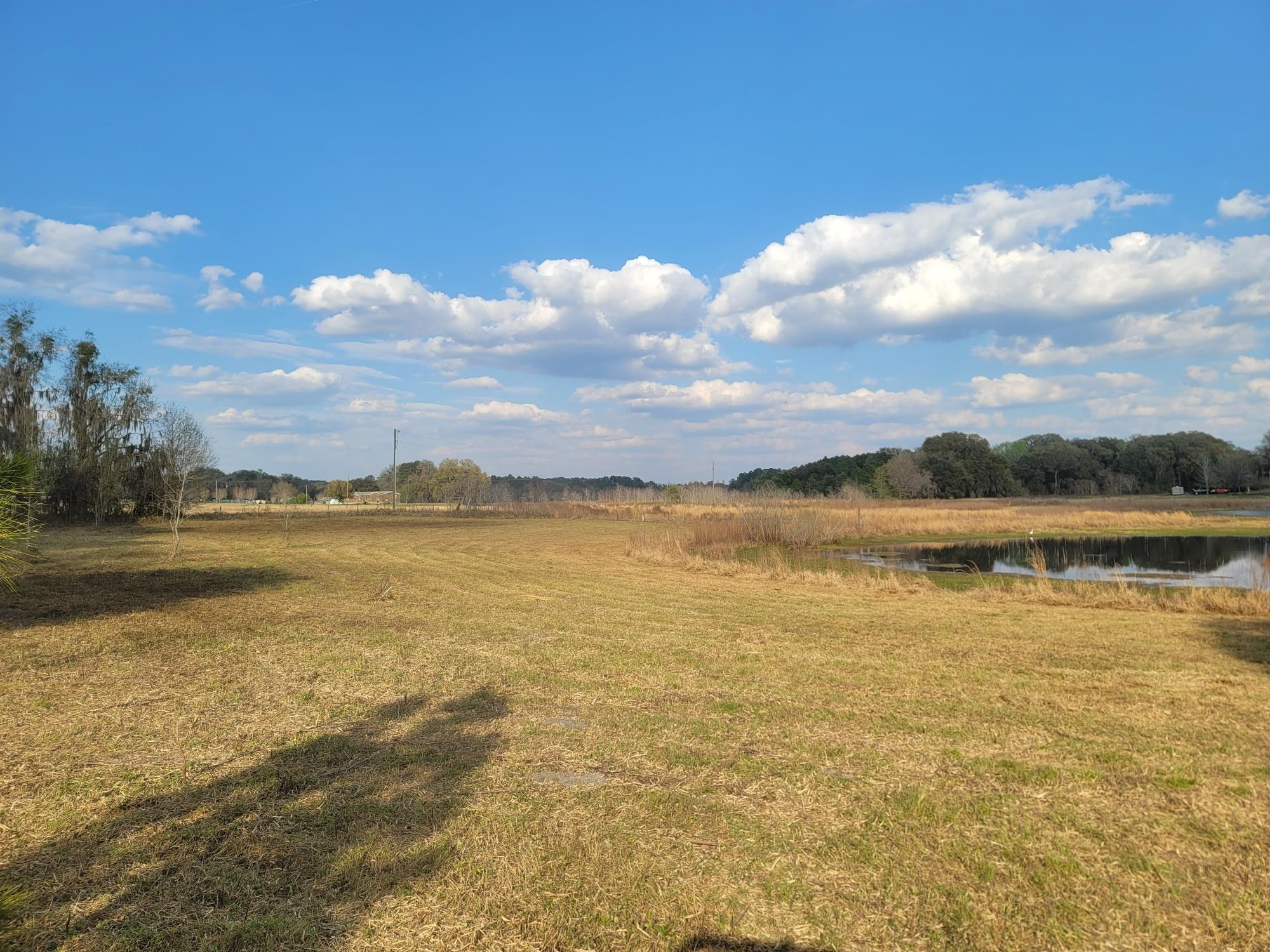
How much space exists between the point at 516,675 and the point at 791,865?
4482 mm

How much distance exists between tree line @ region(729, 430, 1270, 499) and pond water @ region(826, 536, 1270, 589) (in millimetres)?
53657

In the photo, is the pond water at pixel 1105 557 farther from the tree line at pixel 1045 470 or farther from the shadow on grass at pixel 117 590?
the tree line at pixel 1045 470

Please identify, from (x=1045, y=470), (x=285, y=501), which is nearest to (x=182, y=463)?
(x=285, y=501)

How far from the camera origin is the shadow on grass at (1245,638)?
865 centimetres

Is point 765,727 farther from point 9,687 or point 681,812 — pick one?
point 9,687

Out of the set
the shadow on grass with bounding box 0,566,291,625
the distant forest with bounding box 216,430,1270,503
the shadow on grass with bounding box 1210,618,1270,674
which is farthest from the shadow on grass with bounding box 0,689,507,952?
the distant forest with bounding box 216,430,1270,503

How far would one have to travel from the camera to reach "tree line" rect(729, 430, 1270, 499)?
305 feet

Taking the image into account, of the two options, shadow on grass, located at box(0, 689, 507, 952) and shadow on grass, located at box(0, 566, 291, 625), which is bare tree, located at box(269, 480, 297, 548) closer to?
shadow on grass, located at box(0, 566, 291, 625)

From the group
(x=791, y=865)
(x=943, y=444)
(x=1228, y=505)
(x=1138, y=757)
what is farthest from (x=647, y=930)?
(x=943, y=444)

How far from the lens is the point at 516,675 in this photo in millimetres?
7598

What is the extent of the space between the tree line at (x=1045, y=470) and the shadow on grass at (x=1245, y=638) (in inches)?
3054

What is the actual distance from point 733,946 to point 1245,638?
34.6ft

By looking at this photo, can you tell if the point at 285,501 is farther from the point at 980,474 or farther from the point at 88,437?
the point at 980,474

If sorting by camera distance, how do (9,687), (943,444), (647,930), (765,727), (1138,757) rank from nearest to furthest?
(647,930) < (1138,757) < (765,727) < (9,687) < (943,444)
